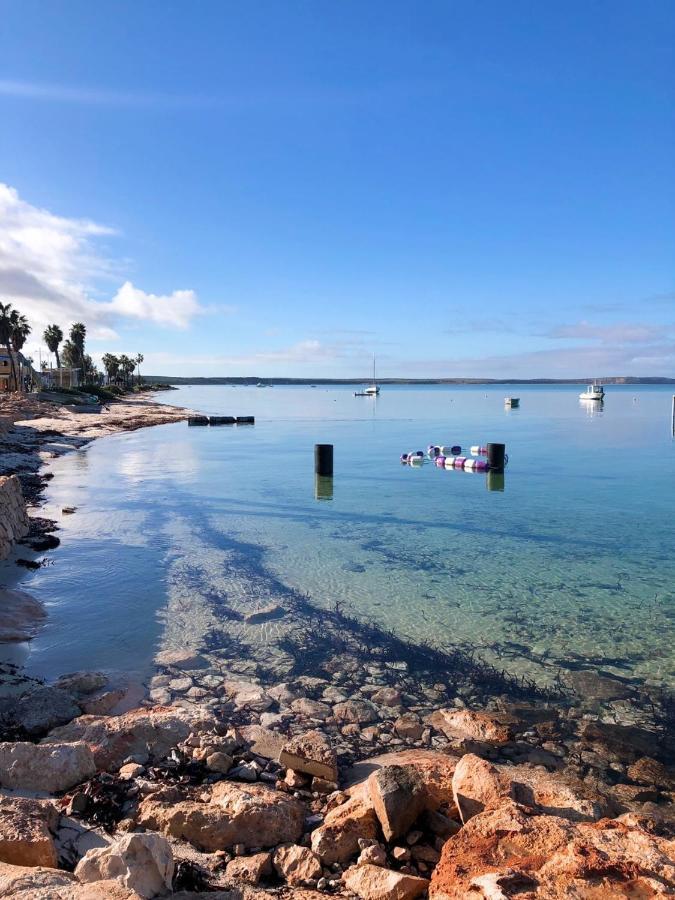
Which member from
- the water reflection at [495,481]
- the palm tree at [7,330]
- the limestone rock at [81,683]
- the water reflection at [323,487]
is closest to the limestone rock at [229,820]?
the limestone rock at [81,683]

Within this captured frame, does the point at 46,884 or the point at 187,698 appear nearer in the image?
the point at 46,884

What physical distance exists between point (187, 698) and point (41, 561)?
795cm

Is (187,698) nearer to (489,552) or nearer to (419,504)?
(489,552)

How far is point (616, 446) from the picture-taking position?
44750 mm

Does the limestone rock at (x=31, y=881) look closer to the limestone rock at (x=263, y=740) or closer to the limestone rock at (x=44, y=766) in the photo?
the limestone rock at (x=44, y=766)

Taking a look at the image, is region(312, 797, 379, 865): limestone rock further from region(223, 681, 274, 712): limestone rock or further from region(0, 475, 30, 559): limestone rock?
region(0, 475, 30, 559): limestone rock

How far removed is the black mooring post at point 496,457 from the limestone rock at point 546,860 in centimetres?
2742

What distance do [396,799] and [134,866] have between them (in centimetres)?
198

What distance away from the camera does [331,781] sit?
18.0ft

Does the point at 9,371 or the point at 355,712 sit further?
the point at 9,371

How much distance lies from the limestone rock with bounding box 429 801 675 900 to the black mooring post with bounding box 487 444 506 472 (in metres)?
27.4

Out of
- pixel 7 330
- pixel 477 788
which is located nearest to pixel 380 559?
pixel 477 788

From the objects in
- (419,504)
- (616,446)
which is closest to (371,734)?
(419,504)

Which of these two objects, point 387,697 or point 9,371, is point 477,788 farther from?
point 9,371
